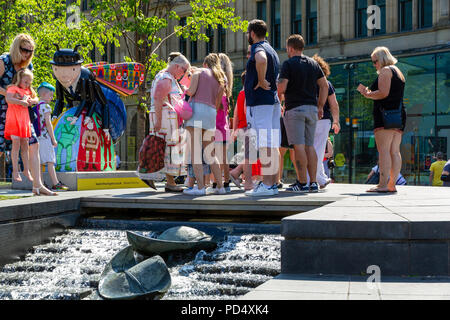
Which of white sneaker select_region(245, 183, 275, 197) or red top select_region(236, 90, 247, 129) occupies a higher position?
red top select_region(236, 90, 247, 129)

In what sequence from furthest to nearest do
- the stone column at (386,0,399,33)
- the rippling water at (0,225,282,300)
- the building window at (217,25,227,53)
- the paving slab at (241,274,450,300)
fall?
the building window at (217,25,227,53)
the stone column at (386,0,399,33)
the rippling water at (0,225,282,300)
the paving slab at (241,274,450,300)

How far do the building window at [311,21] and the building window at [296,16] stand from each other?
25.4 inches

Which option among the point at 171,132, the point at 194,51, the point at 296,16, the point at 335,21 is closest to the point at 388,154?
the point at 171,132

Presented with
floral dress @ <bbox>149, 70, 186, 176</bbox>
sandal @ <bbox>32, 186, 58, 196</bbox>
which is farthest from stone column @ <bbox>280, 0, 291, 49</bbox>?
sandal @ <bbox>32, 186, 58, 196</bbox>

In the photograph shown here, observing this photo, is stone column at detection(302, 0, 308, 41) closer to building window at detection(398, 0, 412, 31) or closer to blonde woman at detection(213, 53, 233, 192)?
building window at detection(398, 0, 412, 31)

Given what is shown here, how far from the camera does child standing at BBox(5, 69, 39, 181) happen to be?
7.71 m

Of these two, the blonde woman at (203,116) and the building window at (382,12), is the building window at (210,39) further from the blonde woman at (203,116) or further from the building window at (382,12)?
the blonde woman at (203,116)

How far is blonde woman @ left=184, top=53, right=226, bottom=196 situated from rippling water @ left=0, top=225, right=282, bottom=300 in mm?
1416

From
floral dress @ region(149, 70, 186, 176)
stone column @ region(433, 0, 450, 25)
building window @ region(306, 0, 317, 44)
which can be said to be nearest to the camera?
floral dress @ region(149, 70, 186, 176)

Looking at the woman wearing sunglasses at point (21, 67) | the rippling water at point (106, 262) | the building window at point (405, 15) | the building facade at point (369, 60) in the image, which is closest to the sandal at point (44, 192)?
the woman wearing sunglasses at point (21, 67)

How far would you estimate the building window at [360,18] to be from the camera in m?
24.9
